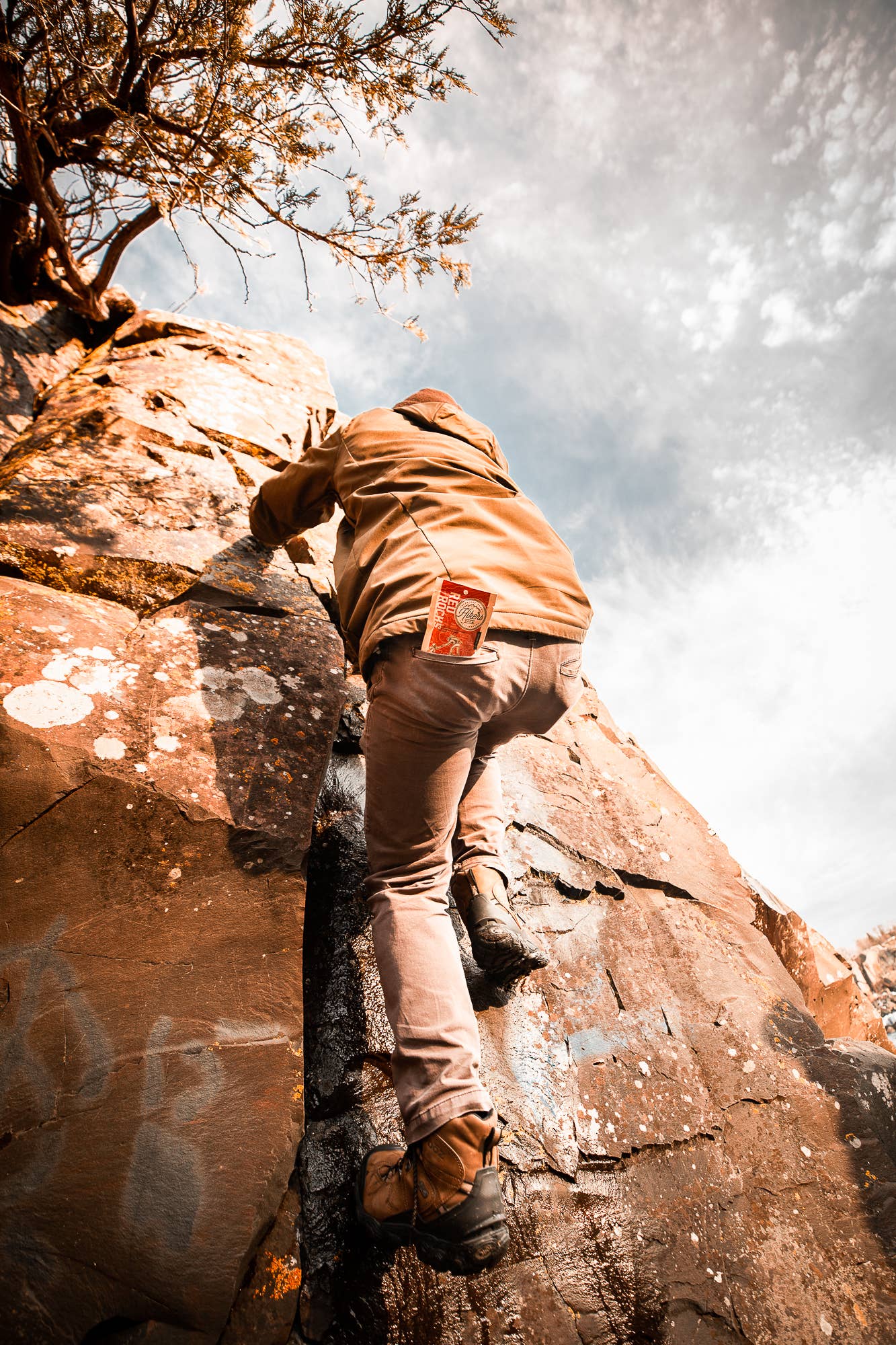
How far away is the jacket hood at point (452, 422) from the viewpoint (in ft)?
7.04

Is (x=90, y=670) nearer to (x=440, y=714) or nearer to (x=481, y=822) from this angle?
(x=440, y=714)

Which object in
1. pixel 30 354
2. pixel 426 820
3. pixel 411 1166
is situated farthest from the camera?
pixel 30 354

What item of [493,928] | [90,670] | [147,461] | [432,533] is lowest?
[493,928]

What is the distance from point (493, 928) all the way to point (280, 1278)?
3.11 feet

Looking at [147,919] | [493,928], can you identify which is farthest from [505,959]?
[147,919]

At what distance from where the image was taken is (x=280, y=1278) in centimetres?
141

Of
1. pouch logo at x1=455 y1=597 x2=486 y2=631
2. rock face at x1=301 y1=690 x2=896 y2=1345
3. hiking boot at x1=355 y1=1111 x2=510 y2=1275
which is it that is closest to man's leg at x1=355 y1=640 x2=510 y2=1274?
hiking boot at x1=355 y1=1111 x2=510 y2=1275

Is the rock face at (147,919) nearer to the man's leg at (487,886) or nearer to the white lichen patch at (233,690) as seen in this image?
the white lichen patch at (233,690)

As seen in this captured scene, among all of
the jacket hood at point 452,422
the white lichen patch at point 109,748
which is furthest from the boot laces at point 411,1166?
the jacket hood at point 452,422

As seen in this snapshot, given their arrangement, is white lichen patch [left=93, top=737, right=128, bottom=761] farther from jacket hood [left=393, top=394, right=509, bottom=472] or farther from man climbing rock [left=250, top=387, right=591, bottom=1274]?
jacket hood [left=393, top=394, right=509, bottom=472]

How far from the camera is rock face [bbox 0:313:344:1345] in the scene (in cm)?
129

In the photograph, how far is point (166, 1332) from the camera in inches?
48.6

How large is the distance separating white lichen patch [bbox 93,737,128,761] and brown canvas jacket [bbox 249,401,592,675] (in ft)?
2.45

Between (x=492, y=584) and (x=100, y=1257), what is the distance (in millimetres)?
1675
